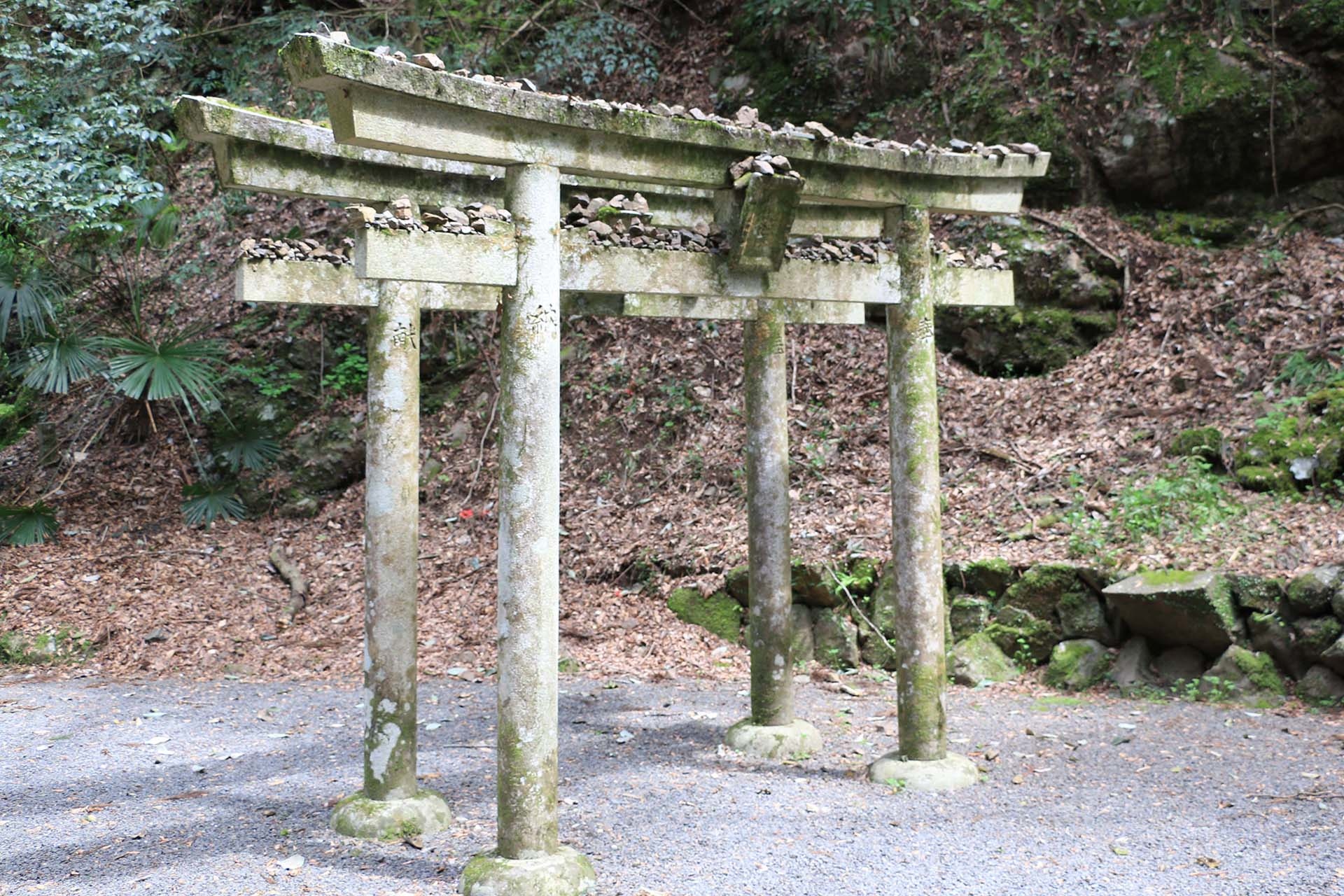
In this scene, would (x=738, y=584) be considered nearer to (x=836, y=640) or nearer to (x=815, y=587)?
(x=815, y=587)

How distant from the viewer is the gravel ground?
167 inches

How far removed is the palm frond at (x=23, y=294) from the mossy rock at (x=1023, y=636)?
939 cm

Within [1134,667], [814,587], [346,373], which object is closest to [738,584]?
[814,587]

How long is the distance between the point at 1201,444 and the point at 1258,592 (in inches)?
75.6

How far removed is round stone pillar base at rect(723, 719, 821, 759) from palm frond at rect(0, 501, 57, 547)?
26.8ft

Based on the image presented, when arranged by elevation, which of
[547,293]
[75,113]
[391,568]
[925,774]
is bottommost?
[925,774]

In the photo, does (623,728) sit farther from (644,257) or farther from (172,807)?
(644,257)

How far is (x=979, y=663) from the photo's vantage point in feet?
25.0

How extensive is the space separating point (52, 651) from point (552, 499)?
23.9 feet

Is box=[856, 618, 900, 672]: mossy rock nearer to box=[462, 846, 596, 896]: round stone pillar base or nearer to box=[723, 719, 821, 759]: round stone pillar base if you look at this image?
box=[723, 719, 821, 759]: round stone pillar base

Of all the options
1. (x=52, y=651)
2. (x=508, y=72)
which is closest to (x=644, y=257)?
(x=52, y=651)

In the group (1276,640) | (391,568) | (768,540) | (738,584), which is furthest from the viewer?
(738,584)

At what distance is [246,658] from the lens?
8.99 meters

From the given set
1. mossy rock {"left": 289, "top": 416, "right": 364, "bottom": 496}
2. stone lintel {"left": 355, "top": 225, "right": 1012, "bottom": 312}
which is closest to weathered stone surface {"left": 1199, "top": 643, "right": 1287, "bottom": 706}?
stone lintel {"left": 355, "top": 225, "right": 1012, "bottom": 312}
